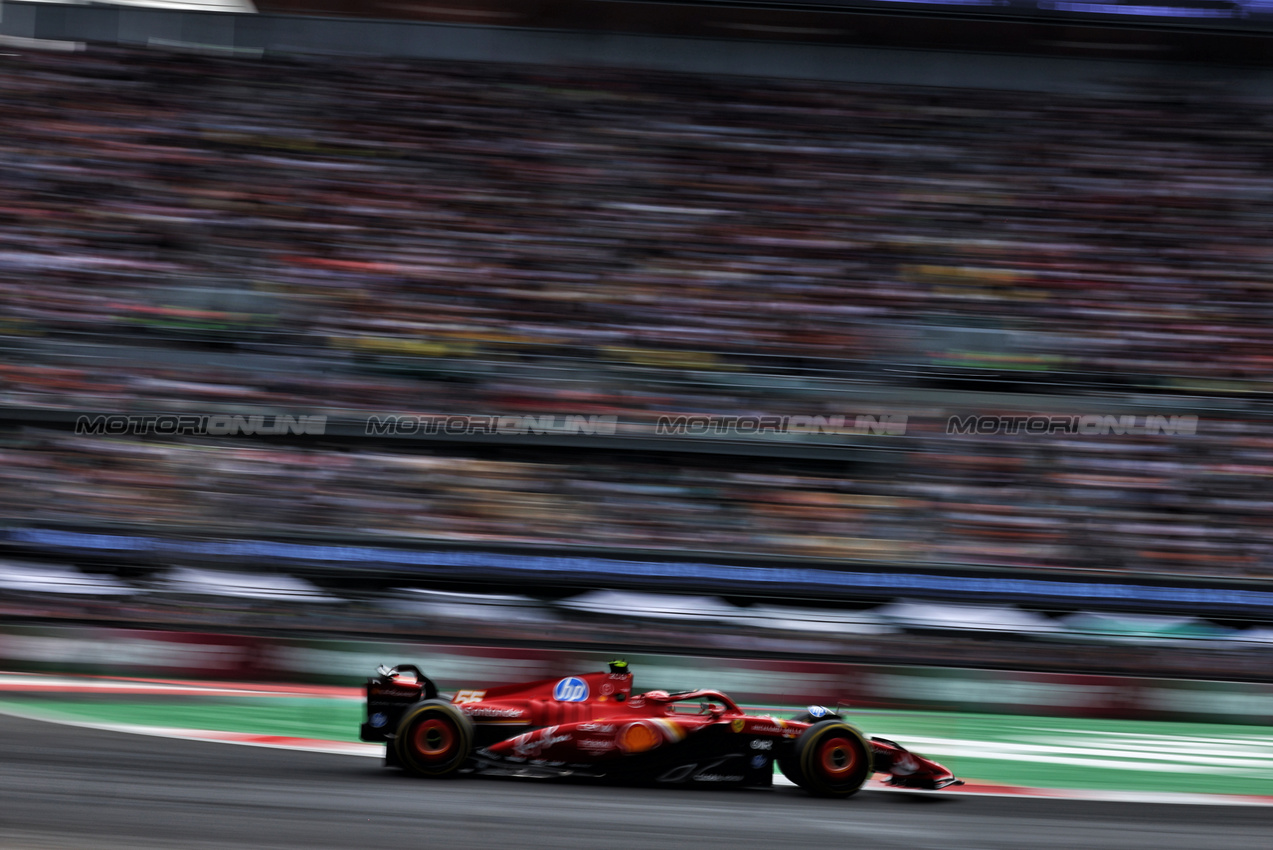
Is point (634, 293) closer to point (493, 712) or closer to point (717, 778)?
point (493, 712)

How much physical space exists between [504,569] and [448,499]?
3.37ft

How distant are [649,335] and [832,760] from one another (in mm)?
6315

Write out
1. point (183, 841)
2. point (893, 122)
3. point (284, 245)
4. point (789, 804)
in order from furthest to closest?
point (893, 122) < point (284, 245) < point (789, 804) < point (183, 841)

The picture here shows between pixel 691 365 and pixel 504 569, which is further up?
pixel 691 365

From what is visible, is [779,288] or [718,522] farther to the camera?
[779,288]

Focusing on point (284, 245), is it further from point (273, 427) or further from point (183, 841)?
point (183, 841)

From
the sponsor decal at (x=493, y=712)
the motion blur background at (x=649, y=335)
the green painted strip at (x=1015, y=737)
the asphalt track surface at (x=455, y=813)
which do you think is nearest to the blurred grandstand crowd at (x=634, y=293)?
the motion blur background at (x=649, y=335)

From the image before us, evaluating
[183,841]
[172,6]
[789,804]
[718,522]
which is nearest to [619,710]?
[789,804]

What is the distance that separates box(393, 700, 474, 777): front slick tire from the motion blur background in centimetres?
312

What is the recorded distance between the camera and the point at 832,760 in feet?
19.0

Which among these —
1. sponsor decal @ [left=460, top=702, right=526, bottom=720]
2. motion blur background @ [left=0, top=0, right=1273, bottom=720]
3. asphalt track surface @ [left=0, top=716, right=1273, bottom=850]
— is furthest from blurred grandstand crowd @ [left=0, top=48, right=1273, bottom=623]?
sponsor decal @ [left=460, top=702, right=526, bottom=720]

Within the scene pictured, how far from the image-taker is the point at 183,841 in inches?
178

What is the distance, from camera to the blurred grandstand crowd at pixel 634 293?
10.4 m

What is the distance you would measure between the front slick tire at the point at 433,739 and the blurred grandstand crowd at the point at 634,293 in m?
4.18
